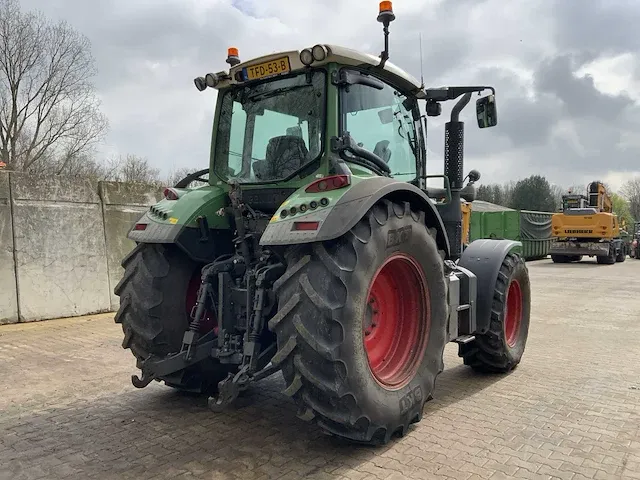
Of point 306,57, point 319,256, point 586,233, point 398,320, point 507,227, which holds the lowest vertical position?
point 586,233

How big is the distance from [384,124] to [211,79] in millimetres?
1489

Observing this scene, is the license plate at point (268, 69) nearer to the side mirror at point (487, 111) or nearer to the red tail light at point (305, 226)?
the red tail light at point (305, 226)

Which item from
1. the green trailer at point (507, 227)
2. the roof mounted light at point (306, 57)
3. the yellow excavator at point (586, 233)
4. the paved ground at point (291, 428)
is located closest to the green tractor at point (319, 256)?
the roof mounted light at point (306, 57)

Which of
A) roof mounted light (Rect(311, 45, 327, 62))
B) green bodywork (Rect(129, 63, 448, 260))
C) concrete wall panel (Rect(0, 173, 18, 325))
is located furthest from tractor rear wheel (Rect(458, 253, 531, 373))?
concrete wall panel (Rect(0, 173, 18, 325))

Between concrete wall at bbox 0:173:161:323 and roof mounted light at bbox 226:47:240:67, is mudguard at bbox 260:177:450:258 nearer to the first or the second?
roof mounted light at bbox 226:47:240:67

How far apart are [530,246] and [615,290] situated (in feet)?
41.0

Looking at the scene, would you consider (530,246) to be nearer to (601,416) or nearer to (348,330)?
(601,416)

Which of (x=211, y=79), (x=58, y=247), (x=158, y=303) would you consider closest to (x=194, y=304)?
(x=158, y=303)

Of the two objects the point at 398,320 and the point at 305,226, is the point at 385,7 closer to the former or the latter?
the point at 305,226

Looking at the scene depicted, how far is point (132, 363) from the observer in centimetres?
586

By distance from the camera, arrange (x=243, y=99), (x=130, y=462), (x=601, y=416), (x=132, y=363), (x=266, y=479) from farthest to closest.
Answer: (x=132, y=363) < (x=243, y=99) < (x=601, y=416) < (x=130, y=462) < (x=266, y=479)

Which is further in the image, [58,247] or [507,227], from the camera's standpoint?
[507,227]

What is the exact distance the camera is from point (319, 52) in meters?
3.74

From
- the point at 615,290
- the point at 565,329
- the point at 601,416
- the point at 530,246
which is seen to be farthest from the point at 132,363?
the point at 530,246
